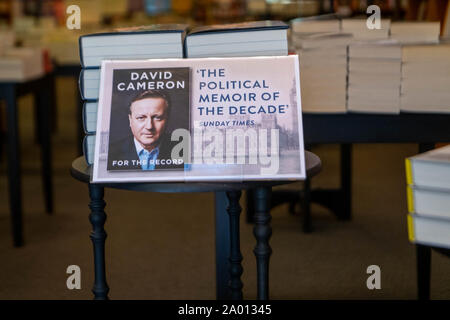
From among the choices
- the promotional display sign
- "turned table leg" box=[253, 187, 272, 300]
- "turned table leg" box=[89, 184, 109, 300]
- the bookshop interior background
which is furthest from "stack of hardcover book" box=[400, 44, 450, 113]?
"turned table leg" box=[89, 184, 109, 300]

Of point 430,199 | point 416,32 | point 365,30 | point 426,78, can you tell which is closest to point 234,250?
point 430,199

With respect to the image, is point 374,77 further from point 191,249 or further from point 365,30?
point 191,249

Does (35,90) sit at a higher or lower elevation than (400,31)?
lower

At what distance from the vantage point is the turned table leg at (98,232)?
150cm

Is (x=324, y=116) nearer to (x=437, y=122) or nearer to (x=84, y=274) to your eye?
(x=437, y=122)

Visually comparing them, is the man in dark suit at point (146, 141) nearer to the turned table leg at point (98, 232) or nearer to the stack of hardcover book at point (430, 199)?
the turned table leg at point (98, 232)

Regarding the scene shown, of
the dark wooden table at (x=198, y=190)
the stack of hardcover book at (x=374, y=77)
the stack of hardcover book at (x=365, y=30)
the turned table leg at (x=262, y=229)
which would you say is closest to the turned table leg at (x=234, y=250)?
the dark wooden table at (x=198, y=190)

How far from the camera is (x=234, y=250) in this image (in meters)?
1.93

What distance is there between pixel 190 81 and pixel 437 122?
101cm

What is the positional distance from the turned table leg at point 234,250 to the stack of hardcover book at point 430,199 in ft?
2.08

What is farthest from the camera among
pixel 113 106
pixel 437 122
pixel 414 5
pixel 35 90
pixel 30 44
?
pixel 30 44

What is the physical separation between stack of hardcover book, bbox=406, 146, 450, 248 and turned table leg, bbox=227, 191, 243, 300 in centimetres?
63

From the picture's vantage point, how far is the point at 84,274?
2605 mm

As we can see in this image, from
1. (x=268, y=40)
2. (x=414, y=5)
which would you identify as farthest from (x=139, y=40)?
(x=414, y=5)
